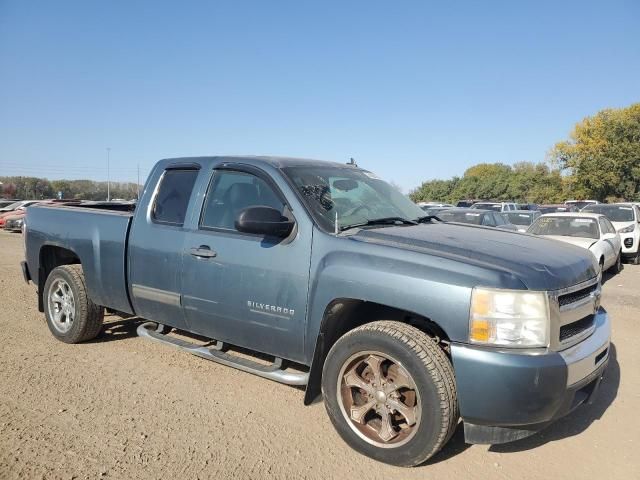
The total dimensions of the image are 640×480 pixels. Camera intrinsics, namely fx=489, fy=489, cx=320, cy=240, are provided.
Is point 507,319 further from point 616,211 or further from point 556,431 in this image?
point 616,211

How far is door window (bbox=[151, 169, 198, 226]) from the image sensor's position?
13.7 feet

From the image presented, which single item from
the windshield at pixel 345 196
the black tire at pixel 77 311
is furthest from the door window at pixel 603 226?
the black tire at pixel 77 311

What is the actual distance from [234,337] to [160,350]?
1.64 metres

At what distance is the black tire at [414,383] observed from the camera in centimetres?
273

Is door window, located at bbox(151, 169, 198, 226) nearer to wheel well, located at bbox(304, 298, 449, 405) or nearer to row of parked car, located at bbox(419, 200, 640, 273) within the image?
wheel well, located at bbox(304, 298, 449, 405)

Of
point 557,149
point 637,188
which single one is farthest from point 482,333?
point 557,149

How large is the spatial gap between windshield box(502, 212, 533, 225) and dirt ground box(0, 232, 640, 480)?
443 inches

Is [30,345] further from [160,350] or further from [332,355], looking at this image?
[332,355]

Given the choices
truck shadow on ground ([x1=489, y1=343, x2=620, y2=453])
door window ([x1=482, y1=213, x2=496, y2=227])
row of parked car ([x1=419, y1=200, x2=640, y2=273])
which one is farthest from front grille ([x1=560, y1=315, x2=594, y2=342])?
door window ([x1=482, y1=213, x2=496, y2=227])

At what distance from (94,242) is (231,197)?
5.40 ft

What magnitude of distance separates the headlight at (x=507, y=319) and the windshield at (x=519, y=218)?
13606mm

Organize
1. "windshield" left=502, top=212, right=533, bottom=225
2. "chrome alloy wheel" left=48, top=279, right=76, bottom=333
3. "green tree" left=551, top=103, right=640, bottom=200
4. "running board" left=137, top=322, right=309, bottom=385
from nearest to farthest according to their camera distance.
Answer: "running board" left=137, top=322, right=309, bottom=385
"chrome alloy wheel" left=48, top=279, right=76, bottom=333
"windshield" left=502, top=212, right=533, bottom=225
"green tree" left=551, top=103, right=640, bottom=200

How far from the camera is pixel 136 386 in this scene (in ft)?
13.2

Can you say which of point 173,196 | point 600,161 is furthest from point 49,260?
point 600,161
